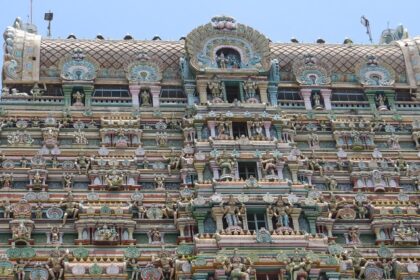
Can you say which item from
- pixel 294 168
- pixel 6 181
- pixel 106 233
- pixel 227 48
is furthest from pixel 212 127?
pixel 6 181

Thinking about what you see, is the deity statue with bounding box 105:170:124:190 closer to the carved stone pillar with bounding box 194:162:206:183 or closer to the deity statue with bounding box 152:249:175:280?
the carved stone pillar with bounding box 194:162:206:183

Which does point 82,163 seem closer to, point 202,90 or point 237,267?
point 202,90

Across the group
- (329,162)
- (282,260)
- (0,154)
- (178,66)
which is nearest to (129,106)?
(178,66)

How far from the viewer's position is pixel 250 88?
104ft

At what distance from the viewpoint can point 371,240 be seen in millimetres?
27391

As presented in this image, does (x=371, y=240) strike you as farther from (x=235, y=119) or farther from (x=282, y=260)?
(x=235, y=119)

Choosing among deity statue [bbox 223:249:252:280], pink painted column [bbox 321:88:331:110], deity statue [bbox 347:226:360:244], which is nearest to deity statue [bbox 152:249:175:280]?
deity statue [bbox 223:249:252:280]

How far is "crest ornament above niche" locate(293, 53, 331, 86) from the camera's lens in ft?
108

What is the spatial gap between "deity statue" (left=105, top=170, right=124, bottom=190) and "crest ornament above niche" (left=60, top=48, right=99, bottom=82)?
4974 mm

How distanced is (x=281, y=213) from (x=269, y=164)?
2.23m

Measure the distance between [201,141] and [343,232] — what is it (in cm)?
549

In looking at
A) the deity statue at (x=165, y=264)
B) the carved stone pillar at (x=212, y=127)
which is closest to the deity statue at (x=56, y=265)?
the deity statue at (x=165, y=264)

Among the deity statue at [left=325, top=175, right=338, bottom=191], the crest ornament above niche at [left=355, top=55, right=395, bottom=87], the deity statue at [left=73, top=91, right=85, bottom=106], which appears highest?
the crest ornament above niche at [left=355, top=55, right=395, bottom=87]

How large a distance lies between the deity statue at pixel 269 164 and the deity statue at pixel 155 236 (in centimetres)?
399
